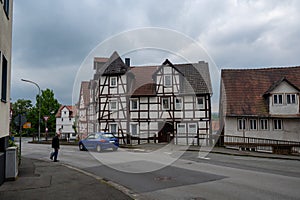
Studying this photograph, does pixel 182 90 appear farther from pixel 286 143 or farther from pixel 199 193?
pixel 199 193

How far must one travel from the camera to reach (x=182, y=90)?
2973cm

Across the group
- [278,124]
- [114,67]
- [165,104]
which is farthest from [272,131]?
[114,67]

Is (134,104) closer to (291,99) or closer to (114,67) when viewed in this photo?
(114,67)

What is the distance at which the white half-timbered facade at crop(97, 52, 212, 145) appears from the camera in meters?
29.4

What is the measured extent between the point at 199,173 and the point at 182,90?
19072mm

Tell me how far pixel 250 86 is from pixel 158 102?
9117 millimetres

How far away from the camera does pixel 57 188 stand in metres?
8.55

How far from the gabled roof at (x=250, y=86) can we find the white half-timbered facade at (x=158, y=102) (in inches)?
98.4

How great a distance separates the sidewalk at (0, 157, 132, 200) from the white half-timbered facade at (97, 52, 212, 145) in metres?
19.0

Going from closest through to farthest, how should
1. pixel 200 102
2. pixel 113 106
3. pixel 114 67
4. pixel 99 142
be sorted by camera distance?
pixel 99 142 < pixel 200 102 < pixel 114 67 < pixel 113 106

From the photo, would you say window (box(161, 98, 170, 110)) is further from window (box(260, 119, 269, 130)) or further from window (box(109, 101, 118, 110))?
window (box(260, 119, 269, 130))

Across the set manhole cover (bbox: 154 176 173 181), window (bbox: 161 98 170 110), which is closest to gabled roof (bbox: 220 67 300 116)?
window (bbox: 161 98 170 110)

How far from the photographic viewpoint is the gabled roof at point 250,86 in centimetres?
2567

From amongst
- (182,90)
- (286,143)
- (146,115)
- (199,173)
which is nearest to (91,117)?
(146,115)
